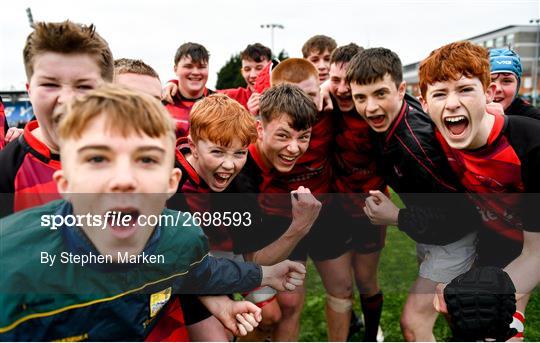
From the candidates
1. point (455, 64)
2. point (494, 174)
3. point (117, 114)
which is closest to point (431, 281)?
point (494, 174)

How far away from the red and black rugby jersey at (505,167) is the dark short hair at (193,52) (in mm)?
2496

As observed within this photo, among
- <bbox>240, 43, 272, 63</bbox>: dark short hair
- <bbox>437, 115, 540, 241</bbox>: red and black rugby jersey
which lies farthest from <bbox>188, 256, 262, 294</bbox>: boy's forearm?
<bbox>240, 43, 272, 63</bbox>: dark short hair

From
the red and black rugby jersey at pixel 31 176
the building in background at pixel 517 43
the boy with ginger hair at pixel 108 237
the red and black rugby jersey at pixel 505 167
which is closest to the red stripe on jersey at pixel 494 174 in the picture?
the red and black rugby jersey at pixel 505 167

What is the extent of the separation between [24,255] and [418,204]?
197 cm

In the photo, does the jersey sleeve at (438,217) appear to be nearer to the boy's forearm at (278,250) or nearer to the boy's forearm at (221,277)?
the boy's forearm at (278,250)

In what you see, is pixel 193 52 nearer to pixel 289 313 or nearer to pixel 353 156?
pixel 353 156

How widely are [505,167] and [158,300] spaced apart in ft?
5.30

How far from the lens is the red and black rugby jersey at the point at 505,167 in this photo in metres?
2.25

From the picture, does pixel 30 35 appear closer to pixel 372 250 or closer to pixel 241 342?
pixel 241 342

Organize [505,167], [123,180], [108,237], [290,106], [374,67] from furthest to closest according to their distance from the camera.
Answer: [374,67]
[290,106]
[505,167]
[108,237]
[123,180]

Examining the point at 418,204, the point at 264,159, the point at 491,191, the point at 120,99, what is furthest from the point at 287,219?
the point at 120,99

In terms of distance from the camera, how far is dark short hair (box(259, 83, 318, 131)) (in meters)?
2.69

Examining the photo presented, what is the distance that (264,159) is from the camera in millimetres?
2773

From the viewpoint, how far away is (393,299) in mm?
4258
